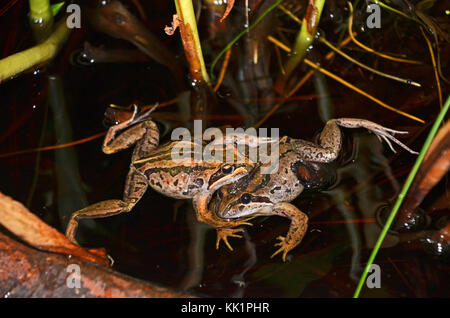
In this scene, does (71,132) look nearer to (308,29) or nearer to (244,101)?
(244,101)

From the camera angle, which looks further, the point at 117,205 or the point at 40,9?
the point at 40,9

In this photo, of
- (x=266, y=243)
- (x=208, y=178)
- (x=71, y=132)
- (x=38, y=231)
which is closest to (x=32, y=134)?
(x=71, y=132)

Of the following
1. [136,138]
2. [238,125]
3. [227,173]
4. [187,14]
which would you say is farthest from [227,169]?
[187,14]

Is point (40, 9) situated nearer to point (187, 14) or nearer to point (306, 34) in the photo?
point (187, 14)

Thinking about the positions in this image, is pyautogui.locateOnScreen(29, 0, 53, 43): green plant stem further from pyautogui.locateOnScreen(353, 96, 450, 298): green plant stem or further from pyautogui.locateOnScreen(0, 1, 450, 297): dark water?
pyautogui.locateOnScreen(353, 96, 450, 298): green plant stem

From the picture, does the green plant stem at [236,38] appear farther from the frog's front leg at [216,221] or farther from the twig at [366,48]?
the frog's front leg at [216,221]

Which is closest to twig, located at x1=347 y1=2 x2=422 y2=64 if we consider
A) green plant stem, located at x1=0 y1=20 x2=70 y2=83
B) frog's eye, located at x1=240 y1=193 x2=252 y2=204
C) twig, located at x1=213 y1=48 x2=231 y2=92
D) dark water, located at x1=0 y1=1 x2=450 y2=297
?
dark water, located at x1=0 y1=1 x2=450 y2=297
